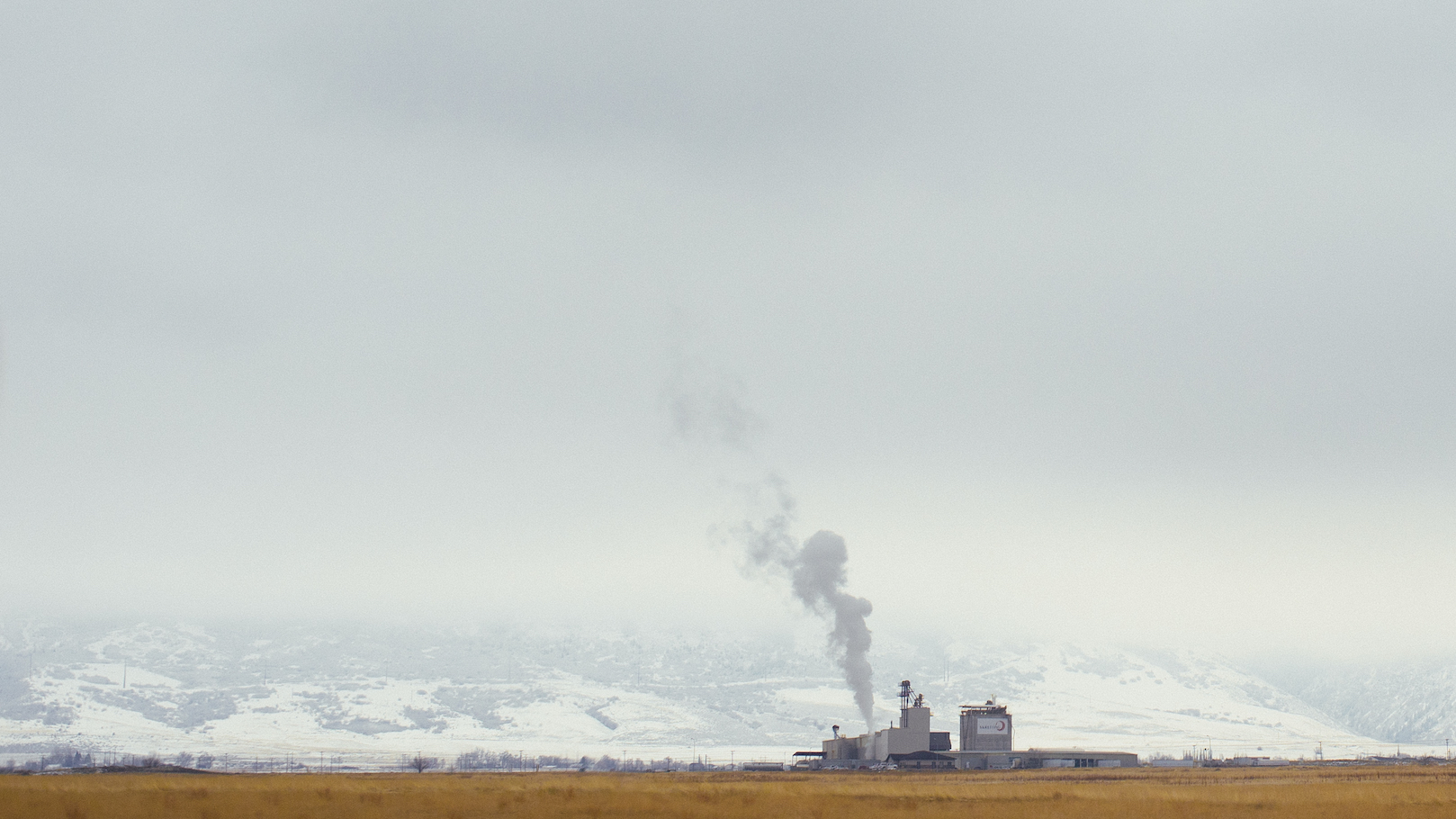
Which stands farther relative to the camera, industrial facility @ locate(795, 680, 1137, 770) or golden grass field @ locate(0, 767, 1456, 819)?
industrial facility @ locate(795, 680, 1137, 770)

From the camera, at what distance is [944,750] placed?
6358 inches

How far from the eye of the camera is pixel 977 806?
63.0 m

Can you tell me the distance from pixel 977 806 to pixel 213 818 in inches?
1320

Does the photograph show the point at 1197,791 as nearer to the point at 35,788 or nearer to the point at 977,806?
the point at 977,806

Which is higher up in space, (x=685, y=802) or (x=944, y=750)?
(x=685, y=802)

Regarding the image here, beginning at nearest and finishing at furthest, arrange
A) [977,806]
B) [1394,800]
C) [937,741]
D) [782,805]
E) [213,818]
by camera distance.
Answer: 1. [213,818]
2. [782,805]
3. [977,806]
4. [1394,800]
5. [937,741]

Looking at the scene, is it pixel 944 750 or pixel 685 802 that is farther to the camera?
pixel 944 750

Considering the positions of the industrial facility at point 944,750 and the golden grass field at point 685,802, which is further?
the industrial facility at point 944,750

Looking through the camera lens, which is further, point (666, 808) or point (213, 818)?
point (666, 808)

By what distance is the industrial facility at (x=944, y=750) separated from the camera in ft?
506

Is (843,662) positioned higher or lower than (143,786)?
higher

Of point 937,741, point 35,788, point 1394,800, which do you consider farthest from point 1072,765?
point 35,788

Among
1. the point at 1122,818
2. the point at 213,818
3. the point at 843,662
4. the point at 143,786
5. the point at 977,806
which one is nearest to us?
the point at 213,818

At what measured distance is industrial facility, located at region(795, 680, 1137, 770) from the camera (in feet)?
506
